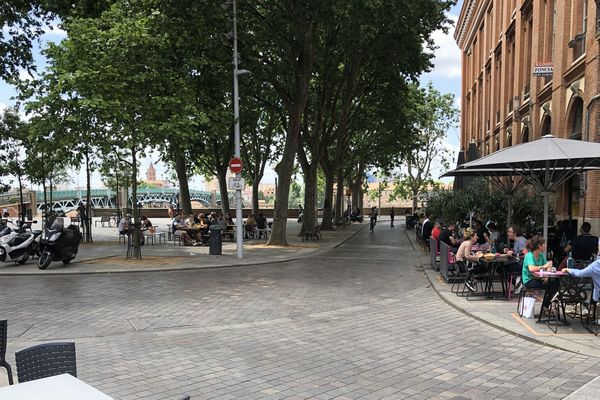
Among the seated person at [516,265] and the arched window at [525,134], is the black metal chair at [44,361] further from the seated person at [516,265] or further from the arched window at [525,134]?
the arched window at [525,134]

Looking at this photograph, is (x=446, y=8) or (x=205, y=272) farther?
(x=446, y=8)

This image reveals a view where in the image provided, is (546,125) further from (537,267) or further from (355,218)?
(355,218)

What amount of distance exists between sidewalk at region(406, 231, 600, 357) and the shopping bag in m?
0.11

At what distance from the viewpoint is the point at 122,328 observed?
750 cm

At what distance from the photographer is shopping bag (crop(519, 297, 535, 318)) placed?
802 centimetres

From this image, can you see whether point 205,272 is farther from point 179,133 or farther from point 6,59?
point 6,59

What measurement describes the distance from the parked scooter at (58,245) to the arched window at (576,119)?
54.9 ft

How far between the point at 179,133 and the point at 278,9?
8118 millimetres

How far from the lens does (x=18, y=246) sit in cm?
1438

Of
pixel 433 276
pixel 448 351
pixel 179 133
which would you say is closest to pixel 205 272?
pixel 179 133

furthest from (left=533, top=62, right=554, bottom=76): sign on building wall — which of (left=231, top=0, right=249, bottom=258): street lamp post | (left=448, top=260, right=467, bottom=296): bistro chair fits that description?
(left=448, top=260, right=467, bottom=296): bistro chair

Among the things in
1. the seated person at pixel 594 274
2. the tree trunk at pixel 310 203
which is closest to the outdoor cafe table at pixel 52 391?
the seated person at pixel 594 274

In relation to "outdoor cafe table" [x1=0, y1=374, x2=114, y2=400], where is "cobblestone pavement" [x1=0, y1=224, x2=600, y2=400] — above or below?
below

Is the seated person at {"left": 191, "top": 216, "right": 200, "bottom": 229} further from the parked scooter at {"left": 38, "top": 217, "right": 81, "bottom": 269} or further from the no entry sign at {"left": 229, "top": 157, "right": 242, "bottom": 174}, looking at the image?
the parked scooter at {"left": 38, "top": 217, "right": 81, "bottom": 269}
